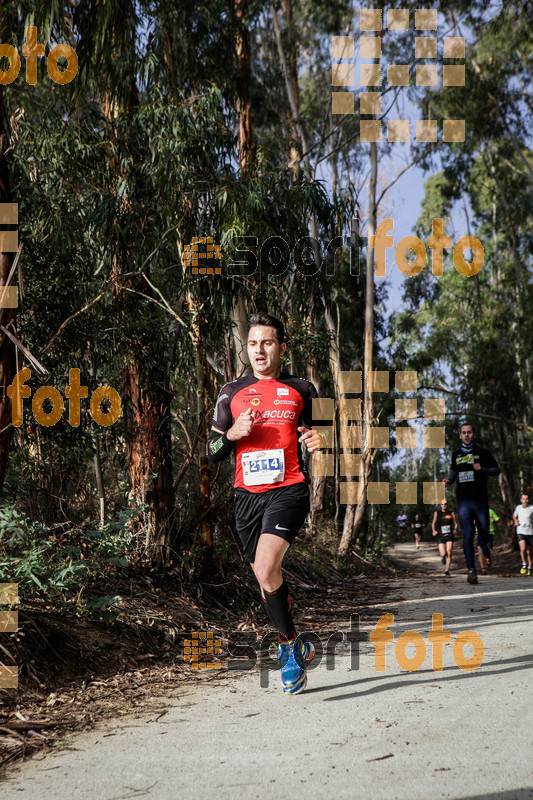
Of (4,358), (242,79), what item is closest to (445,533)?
(242,79)

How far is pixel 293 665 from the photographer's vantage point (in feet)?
13.1

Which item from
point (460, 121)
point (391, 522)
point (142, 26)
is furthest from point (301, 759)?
point (391, 522)

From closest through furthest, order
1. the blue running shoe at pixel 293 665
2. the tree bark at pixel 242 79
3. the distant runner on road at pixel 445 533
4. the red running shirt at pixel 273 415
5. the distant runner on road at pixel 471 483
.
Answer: the blue running shoe at pixel 293 665, the red running shirt at pixel 273 415, the distant runner on road at pixel 471 483, the tree bark at pixel 242 79, the distant runner on road at pixel 445 533

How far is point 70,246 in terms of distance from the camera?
6617 mm

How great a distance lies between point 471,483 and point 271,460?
19.8 ft

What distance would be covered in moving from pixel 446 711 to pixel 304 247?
6.19 meters

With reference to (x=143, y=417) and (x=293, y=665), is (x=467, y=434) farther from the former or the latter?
(x=293, y=665)

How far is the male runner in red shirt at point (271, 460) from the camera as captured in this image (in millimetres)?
4078

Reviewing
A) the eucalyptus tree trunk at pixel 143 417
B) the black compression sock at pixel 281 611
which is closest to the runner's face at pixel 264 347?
the black compression sock at pixel 281 611

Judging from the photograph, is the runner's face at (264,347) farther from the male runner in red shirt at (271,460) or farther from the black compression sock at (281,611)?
the black compression sock at (281,611)

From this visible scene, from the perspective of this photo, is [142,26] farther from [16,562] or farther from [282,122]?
[282,122]

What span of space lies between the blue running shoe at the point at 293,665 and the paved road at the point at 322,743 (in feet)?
0.23

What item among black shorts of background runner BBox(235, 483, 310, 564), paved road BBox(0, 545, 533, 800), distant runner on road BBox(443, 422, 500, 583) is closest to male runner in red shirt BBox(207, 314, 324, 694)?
black shorts of background runner BBox(235, 483, 310, 564)

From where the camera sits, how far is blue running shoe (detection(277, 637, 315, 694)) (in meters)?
3.95
